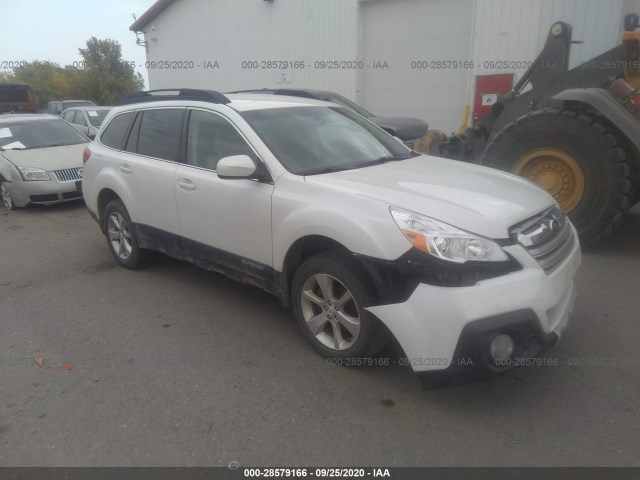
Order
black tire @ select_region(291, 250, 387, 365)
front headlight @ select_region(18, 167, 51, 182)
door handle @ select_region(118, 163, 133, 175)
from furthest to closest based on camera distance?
front headlight @ select_region(18, 167, 51, 182)
door handle @ select_region(118, 163, 133, 175)
black tire @ select_region(291, 250, 387, 365)

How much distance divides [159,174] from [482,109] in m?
7.32

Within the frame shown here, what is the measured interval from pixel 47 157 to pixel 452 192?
7558 mm

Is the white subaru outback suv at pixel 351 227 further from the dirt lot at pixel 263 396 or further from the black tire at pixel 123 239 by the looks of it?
the dirt lot at pixel 263 396

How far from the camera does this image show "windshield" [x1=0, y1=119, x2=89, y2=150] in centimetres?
870

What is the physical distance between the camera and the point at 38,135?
9031 mm

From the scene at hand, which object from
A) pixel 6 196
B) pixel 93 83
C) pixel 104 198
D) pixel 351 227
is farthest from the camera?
pixel 93 83

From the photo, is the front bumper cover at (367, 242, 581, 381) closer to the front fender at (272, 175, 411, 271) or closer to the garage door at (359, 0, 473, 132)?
the front fender at (272, 175, 411, 271)

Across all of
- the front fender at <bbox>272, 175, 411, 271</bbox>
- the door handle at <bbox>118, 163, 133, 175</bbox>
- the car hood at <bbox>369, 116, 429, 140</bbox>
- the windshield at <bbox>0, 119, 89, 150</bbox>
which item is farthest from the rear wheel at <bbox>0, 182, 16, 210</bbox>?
the front fender at <bbox>272, 175, 411, 271</bbox>

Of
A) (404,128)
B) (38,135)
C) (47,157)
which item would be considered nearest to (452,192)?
(404,128)

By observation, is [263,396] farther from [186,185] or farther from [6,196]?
[6,196]

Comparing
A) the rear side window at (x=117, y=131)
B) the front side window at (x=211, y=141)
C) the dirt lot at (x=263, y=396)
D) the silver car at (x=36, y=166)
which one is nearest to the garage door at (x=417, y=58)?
the silver car at (x=36, y=166)

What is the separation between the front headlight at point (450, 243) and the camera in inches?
104

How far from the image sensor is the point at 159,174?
4.36m

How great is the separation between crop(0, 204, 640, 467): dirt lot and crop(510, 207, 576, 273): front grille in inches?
28.7
